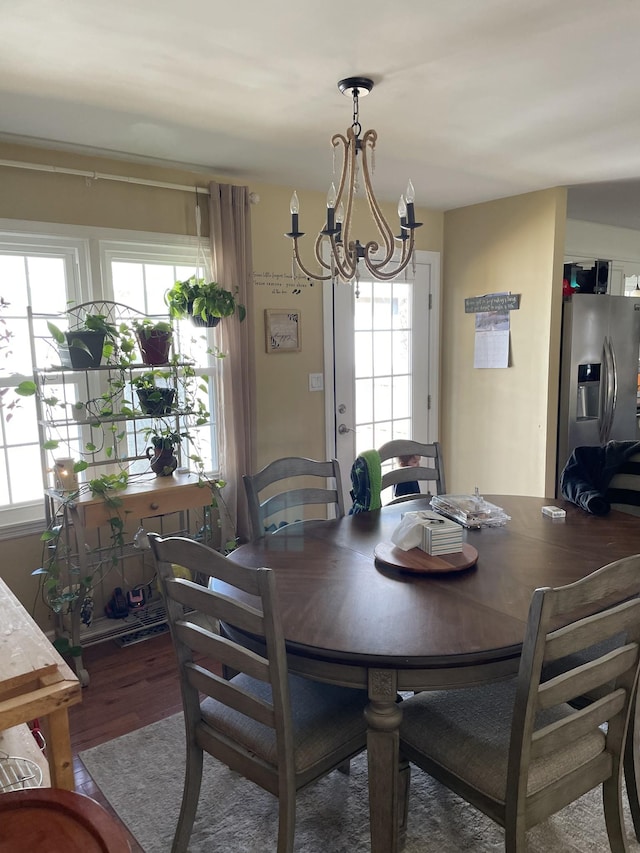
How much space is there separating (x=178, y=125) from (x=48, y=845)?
246 centimetres

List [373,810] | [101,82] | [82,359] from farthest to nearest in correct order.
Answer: [82,359] → [101,82] → [373,810]

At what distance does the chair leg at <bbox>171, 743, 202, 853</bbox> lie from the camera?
1.62m

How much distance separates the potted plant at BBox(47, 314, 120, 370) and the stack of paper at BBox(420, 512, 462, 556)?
64.8 inches

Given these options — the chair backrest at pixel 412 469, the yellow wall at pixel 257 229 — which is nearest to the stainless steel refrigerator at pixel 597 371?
the yellow wall at pixel 257 229

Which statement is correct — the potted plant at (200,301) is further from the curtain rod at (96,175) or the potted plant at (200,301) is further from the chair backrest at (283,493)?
the chair backrest at (283,493)

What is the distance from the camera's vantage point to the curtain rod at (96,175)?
8.50 feet

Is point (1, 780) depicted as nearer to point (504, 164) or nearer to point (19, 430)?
point (19, 430)

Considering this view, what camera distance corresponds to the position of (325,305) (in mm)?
3770

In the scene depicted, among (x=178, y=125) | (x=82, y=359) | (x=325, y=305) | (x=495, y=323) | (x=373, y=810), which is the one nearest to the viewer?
(x=373, y=810)

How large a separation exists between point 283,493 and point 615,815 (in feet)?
4.83

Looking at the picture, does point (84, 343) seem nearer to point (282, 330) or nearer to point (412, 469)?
point (282, 330)

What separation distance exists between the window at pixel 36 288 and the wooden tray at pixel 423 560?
1.74m

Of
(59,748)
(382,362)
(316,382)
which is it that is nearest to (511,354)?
(382,362)

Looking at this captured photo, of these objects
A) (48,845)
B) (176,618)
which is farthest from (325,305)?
(48,845)
